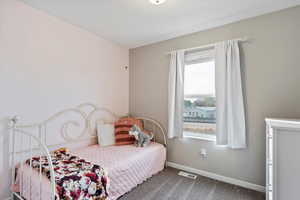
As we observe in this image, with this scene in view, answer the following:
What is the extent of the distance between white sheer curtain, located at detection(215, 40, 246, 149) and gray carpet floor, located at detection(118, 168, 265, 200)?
58 cm

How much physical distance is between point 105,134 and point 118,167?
2.95ft

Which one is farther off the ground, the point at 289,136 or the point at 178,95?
the point at 178,95

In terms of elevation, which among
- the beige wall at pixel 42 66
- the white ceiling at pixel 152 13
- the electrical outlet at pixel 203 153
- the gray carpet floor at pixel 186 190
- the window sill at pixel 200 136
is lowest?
the gray carpet floor at pixel 186 190

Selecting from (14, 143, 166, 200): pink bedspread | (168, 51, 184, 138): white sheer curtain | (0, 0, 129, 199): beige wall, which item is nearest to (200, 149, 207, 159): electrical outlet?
(168, 51, 184, 138): white sheer curtain

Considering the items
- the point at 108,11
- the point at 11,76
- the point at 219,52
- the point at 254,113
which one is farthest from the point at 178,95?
the point at 11,76

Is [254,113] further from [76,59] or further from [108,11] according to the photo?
[76,59]

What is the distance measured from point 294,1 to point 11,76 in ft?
11.1

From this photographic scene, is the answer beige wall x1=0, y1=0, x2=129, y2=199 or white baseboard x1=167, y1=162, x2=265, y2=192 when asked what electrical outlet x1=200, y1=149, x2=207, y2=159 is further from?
beige wall x1=0, y1=0, x2=129, y2=199

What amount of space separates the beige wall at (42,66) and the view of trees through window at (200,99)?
152 centimetres

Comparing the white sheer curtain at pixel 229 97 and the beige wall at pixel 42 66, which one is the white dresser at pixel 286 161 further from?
A: the beige wall at pixel 42 66

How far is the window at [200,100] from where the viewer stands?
7.84 feet

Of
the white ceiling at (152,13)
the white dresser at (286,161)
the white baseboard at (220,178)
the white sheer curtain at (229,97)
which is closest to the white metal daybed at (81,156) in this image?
the white baseboard at (220,178)

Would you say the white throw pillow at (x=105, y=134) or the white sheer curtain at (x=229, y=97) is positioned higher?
the white sheer curtain at (x=229, y=97)

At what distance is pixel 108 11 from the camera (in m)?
1.96
